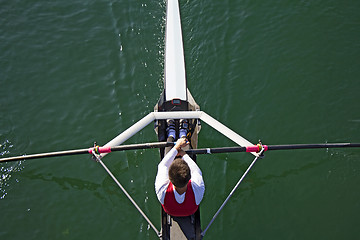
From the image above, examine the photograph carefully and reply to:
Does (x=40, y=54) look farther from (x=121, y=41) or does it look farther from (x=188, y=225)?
(x=188, y=225)

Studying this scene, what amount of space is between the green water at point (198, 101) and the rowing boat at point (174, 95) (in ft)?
1.63

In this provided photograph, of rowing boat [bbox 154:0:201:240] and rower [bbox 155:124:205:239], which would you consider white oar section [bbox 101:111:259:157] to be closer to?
rowing boat [bbox 154:0:201:240]

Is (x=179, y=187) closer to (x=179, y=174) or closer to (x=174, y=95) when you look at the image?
(x=179, y=174)

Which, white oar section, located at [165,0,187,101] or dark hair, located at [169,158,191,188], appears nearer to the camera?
dark hair, located at [169,158,191,188]

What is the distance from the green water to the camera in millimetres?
5973

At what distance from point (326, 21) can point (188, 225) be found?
23.0 feet

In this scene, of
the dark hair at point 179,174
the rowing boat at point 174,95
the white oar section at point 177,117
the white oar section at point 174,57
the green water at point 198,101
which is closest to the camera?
the dark hair at point 179,174

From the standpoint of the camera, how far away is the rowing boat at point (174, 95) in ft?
14.8

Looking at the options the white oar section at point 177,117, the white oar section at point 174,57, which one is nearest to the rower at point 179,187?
the white oar section at point 177,117

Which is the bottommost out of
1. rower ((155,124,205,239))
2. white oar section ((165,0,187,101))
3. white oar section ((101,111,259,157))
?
rower ((155,124,205,239))

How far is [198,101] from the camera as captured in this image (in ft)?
23.5

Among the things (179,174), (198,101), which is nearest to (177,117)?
(198,101)

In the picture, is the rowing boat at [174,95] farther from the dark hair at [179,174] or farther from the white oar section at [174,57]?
the dark hair at [179,174]

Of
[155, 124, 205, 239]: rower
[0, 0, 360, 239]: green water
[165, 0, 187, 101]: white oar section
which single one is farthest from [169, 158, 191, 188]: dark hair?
[165, 0, 187, 101]: white oar section
